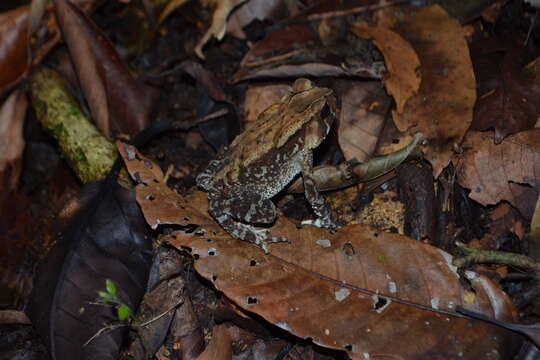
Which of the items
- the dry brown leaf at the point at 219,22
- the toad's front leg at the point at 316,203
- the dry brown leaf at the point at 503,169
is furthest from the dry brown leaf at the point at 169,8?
the dry brown leaf at the point at 503,169

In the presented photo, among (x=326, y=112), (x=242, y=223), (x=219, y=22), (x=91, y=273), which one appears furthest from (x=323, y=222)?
(x=219, y=22)

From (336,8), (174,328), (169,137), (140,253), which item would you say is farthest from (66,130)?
(336,8)

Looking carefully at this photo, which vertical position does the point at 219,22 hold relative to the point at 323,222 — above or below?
above

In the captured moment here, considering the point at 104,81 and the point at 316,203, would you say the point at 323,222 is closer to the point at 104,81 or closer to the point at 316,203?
the point at 316,203

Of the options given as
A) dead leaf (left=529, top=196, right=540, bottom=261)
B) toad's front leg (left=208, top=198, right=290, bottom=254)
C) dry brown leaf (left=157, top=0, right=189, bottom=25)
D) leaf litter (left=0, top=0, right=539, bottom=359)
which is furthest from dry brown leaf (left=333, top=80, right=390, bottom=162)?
dry brown leaf (left=157, top=0, right=189, bottom=25)

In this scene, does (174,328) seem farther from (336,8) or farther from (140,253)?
(336,8)

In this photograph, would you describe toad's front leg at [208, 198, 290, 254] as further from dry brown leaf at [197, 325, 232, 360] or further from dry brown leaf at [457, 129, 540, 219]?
dry brown leaf at [457, 129, 540, 219]
